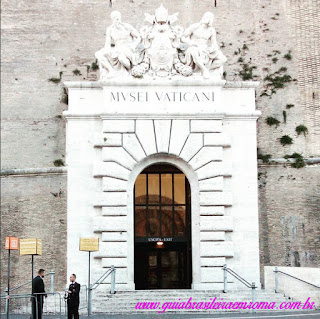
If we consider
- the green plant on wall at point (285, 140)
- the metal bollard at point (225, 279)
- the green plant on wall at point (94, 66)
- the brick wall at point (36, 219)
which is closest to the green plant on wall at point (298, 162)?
the green plant on wall at point (285, 140)

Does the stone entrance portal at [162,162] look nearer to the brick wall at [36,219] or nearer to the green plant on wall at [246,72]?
the brick wall at [36,219]

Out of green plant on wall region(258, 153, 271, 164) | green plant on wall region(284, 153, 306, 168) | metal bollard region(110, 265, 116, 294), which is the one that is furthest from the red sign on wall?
green plant on wall region(284, 153, 306, 168)

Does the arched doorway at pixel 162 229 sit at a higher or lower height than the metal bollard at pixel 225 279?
higher

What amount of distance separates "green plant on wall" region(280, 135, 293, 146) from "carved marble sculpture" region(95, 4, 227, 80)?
9.80 ft

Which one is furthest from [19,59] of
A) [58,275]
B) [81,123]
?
[58,275]

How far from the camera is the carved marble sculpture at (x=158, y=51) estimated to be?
23562 mm

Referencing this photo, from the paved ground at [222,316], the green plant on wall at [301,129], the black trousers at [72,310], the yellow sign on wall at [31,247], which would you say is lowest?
the paved ground at [222,316]

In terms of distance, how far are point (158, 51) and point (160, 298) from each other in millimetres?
7040

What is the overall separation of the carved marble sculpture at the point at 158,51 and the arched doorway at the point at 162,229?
3.22m

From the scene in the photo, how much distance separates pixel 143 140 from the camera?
23.3 meters

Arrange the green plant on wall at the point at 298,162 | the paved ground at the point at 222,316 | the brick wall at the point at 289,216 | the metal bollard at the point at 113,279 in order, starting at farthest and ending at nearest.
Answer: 1. the green plant on wall at the point at 298,162
2. the brick wall at the point at 289,216
3. the metal bollard at the point at 113,279
4. the paved ground at the point at 222,316

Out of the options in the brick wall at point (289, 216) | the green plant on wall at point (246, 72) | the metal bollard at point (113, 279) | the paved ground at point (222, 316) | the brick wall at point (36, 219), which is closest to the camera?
the paved ground at point (222, 316)

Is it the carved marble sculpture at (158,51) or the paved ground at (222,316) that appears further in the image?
Result: the carved marble sculpture at (158,51)

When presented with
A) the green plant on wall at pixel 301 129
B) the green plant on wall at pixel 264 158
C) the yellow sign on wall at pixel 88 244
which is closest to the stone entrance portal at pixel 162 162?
the green plant on wall at pixel 264 158
